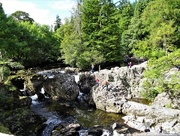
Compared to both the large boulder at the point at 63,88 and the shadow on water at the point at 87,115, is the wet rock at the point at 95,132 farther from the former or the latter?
the large boulder at the point at 63,88

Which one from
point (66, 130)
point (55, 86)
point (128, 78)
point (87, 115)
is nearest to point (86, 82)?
point (55, 86)

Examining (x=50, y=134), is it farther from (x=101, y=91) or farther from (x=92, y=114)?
(x=101, y=91)

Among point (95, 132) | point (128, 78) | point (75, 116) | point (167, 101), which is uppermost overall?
point (128, 78)

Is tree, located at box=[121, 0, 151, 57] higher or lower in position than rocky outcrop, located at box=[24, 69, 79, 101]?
higher

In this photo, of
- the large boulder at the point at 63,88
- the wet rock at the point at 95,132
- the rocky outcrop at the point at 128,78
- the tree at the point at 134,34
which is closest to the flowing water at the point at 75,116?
the wet rock at the point at 95,132

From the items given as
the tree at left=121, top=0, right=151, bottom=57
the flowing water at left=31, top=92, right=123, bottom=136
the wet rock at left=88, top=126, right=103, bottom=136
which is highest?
the tree at left=121, top=0, right=151, bottom=57

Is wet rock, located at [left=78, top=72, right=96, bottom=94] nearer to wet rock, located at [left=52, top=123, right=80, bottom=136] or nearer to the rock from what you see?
the rock

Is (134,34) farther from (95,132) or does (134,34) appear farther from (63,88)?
(95,132)

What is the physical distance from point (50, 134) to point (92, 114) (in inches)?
→ 215

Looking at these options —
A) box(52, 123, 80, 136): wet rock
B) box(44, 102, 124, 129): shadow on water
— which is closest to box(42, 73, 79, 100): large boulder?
box(44, 102, 124, 129): shadow on water

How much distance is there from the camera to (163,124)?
17.8 metres

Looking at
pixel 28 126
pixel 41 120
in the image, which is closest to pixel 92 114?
pixel 41 120

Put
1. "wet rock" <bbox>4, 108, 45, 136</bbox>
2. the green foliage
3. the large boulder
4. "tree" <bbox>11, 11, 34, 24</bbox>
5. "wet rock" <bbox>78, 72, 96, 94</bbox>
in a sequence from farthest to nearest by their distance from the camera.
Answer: "tree" <bbox>11, 11, 34, 24</bbox> < "wet rock" <bbox>78, 72, 96, 94</bbox> < the large boulder < the green foliage < "wet rock" <bbox>4, 108, 45, 136</bbox>

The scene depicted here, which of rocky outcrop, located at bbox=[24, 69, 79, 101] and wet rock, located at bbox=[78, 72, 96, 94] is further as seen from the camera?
wet rock, located at bbox=[78, 72, 96, 94]
